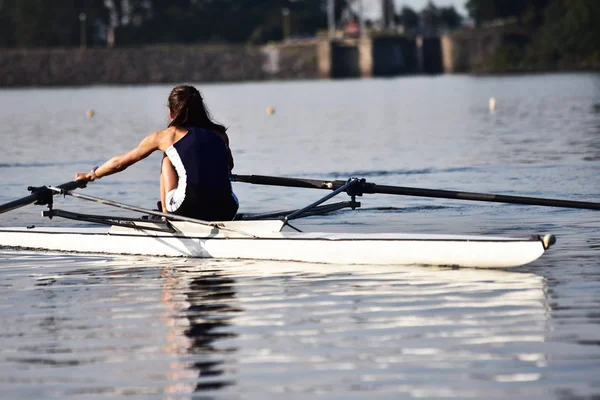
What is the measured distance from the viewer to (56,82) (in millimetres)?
127562

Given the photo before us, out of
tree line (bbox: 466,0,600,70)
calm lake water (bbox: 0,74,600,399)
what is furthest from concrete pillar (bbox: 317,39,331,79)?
calm lake water (bbox: 0,74,600,399)

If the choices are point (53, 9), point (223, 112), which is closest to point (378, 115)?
point (223, 112)

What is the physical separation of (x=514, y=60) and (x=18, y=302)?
373ft

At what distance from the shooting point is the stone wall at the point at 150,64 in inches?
4938

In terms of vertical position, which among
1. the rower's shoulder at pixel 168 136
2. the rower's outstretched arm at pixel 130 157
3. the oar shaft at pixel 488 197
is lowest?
the oar shaft at pixel 488 197

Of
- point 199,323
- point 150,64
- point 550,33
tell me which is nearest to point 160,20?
point 150,64

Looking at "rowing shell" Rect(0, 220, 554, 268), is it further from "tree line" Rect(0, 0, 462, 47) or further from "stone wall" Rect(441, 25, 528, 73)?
"tree line" Rect(0, 0, 462, 47)

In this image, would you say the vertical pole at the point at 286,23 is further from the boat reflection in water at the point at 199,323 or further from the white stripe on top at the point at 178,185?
the boat reflection in water at the point at 199,323

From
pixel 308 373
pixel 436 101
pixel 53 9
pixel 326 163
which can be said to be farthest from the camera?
pixel 53 9

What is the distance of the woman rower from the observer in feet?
36.1

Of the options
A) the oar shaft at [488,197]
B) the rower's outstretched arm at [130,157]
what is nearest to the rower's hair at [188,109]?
the rower's outstretched arm at [130,157]

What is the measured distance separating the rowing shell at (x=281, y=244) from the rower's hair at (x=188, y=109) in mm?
922

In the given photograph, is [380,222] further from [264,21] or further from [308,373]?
[264,21]

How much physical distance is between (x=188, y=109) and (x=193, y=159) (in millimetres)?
425
